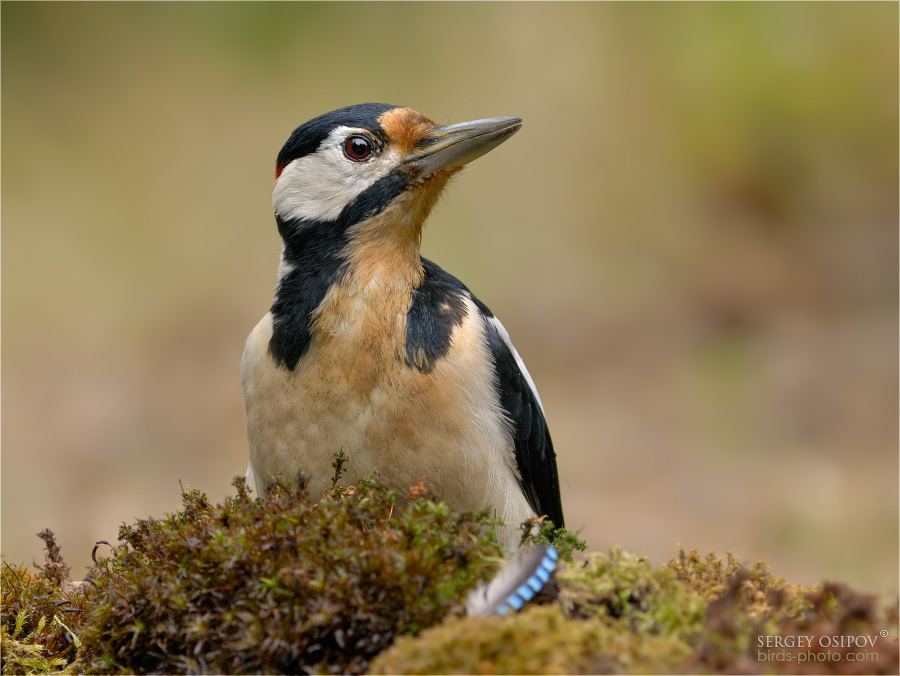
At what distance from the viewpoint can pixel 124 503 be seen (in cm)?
922

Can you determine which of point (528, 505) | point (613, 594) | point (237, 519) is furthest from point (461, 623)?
point (528, 505)

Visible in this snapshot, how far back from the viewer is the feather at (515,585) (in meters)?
2.35

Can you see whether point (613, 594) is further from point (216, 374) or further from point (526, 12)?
point (526, 12)

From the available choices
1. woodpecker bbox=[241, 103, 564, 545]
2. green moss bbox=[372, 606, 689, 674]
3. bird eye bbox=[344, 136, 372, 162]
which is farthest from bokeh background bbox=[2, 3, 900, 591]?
green moss bbox=[372, 606, 689, 674]

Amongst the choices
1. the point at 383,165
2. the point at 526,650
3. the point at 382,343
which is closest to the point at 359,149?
the point at 383,165

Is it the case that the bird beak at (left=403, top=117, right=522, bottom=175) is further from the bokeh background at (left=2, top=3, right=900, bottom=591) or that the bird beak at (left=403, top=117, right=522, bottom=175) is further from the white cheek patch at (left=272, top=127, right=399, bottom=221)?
the bokeh background at (left=2, top=3, right=900, bottom=591)

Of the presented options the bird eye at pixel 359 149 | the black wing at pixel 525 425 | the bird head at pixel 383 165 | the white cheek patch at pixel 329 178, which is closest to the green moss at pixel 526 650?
the black wing at pixel 525 425

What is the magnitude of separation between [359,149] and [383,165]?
134mm

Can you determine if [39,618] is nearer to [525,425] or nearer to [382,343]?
[382,343]

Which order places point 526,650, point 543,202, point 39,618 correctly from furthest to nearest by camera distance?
point 543,202
point 39,618
point 526,650

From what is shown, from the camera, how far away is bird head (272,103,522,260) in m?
4.04

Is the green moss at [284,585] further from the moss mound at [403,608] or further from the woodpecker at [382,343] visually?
the woodpecker at [382,343]

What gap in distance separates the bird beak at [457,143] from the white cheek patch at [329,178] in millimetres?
141

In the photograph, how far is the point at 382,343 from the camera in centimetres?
382
